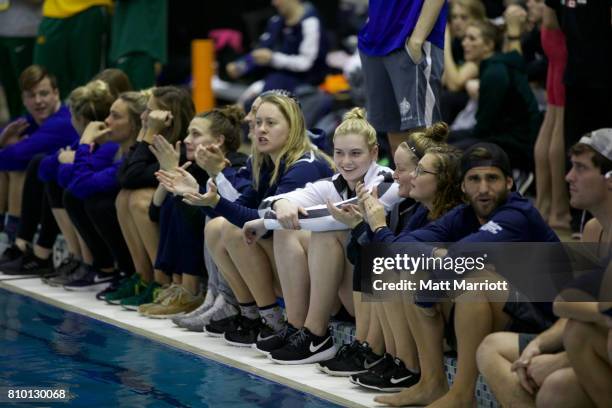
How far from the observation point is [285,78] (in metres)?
10.1

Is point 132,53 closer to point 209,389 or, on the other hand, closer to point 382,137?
point 382,137

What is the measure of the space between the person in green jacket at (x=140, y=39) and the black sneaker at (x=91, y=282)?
1834mm

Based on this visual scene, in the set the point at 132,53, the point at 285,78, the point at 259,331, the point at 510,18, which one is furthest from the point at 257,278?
the point at 285,78

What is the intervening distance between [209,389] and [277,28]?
523 centimetres

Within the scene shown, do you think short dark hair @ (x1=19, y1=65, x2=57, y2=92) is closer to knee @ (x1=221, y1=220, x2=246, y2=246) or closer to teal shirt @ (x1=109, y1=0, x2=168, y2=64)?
teal shirt @ (x1=109, y1=0, x2=168, y2=64)

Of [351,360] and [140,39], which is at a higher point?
[140,39]

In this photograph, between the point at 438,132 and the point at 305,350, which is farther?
the point at 305,350

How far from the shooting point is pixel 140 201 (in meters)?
6.99

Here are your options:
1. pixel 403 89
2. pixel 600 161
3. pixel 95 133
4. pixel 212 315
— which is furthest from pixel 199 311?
pixel 600 161

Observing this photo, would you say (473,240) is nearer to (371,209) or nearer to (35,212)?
(371,209)

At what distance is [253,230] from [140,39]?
3.40 m

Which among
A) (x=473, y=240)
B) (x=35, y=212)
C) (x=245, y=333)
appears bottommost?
(x=245, y=333)

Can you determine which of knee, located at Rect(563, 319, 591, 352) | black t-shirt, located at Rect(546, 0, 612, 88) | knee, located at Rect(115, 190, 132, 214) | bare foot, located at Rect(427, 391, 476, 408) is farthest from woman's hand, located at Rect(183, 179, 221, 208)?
knee, located at Rect(563, 319, 591, 352)

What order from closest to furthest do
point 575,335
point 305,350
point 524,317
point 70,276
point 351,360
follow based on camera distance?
point 575,335 → point 524,317 → point 351,360 → point 305,350 → point 70,276
